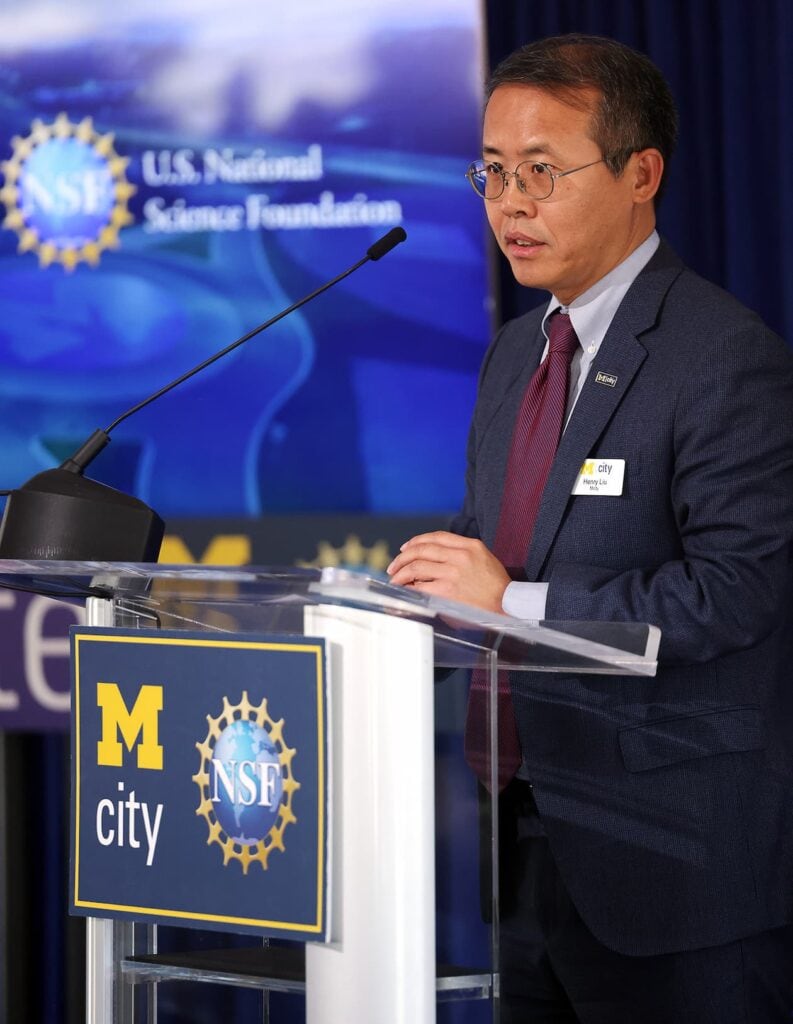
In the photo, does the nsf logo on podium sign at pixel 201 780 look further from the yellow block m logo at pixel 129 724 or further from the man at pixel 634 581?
the man at pixel 634 581

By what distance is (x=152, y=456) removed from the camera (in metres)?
3.24

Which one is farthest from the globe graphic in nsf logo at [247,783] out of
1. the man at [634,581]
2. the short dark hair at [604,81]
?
the short dark hair at [604,81]

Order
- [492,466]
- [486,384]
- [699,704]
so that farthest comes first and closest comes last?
[486,384]
[492,466]
[699,704]

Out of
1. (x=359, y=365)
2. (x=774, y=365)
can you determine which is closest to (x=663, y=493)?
(x=774, y=365)

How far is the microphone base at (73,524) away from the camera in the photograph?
1.59 metres

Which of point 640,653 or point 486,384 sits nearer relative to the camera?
point 640,653

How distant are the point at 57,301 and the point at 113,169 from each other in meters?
0.33

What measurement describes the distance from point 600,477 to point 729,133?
145 cm

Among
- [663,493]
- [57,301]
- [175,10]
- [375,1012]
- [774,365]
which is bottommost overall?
[375,1012]

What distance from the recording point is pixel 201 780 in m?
1.24

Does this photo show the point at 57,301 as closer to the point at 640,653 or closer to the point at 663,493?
the point at 663,493

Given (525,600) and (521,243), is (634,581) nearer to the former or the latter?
(525,600)

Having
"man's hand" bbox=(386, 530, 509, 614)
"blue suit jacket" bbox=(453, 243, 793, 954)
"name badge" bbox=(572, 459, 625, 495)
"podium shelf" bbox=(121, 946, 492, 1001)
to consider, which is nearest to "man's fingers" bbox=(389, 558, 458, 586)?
"man's hand" bbox=(386, 530, 509, 614)

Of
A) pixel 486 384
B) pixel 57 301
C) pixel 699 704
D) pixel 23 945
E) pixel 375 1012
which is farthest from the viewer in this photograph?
pixel 23 945
